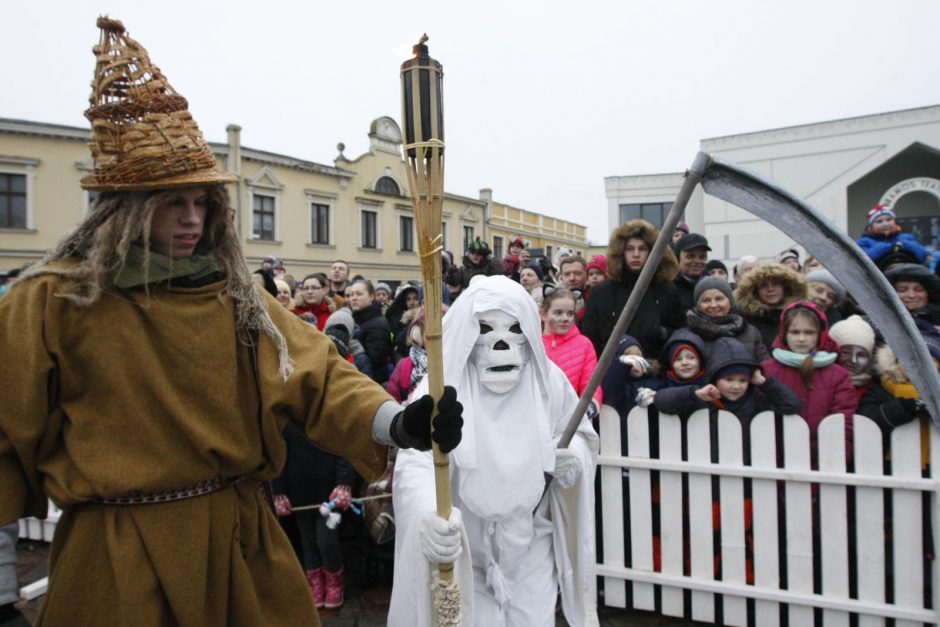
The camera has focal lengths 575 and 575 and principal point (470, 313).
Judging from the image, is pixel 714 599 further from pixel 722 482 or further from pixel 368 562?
pixel 368 562

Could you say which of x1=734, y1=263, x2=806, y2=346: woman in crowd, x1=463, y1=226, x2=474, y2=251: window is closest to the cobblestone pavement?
x1=734, y1=263, x2=806, y2=346: woman in crowd

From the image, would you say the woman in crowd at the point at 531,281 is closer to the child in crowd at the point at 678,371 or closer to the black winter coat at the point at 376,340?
the black winter coat at the point at 376,340

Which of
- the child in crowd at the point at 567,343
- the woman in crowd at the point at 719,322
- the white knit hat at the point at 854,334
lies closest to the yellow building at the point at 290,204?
the child in crowd at the point at 567,343

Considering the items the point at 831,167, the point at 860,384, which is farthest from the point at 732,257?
the point at 860,384

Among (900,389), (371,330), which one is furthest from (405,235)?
(900,389)

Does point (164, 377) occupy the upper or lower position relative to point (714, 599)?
upper

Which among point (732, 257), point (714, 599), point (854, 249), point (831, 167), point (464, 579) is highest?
point (831, 167)

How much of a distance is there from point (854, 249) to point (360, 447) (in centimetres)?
155

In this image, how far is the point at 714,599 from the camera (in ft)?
11.1

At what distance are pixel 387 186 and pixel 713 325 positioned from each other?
85.4ft

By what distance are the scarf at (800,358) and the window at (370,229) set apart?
25014mm

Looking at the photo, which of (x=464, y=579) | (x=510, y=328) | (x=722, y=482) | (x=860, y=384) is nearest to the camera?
(x=464, y=579)

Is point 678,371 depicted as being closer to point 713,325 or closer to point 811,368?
point 713,325

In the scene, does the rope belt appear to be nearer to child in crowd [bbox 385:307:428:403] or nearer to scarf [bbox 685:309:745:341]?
child in crowd [bbox 385:307:428:403]
